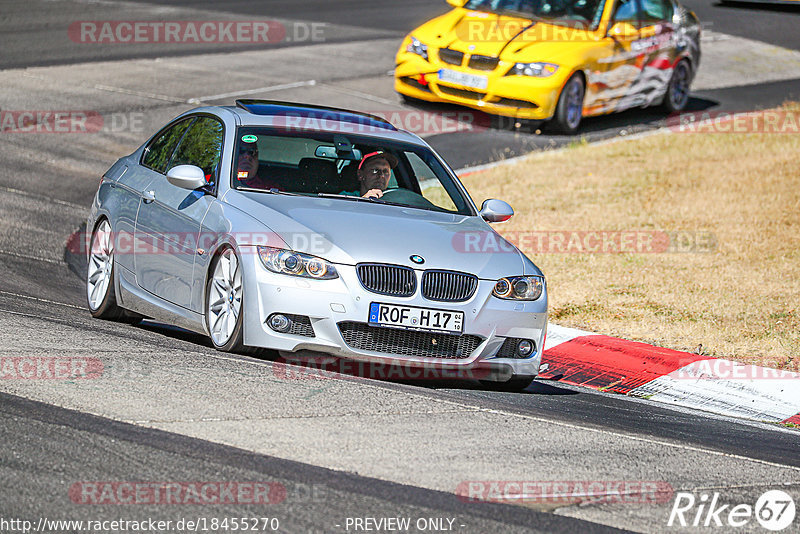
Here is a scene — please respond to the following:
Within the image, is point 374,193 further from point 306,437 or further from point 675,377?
point 306,437

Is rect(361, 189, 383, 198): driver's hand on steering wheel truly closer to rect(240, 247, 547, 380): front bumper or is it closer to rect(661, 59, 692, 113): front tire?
rect(240, 247, 547, 380): front bumper

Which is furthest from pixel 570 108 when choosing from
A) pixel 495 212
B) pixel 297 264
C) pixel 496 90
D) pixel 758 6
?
pixel 758 6

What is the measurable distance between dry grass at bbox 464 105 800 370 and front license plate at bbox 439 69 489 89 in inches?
54.7

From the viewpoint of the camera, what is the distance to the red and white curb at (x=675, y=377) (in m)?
8.66

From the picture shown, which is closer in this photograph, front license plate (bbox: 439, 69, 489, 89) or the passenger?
A: the passenger

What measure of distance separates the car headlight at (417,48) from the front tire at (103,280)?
8.82 meters

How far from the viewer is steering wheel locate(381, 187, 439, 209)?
8641 millimetres

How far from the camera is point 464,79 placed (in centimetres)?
1694

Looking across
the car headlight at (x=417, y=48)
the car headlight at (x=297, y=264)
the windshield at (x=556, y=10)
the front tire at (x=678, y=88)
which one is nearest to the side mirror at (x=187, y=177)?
the car headlight at (x=297, y=264)

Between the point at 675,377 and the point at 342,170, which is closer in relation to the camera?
the point at 342,170


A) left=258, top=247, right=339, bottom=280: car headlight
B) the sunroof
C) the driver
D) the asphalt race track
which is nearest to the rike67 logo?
the asphalt race track

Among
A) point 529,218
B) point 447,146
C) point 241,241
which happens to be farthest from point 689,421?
point 447,146

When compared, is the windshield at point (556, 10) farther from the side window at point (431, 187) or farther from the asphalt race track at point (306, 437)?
the asphalt race track at point (306, 437)

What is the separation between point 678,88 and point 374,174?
12.0 meters
